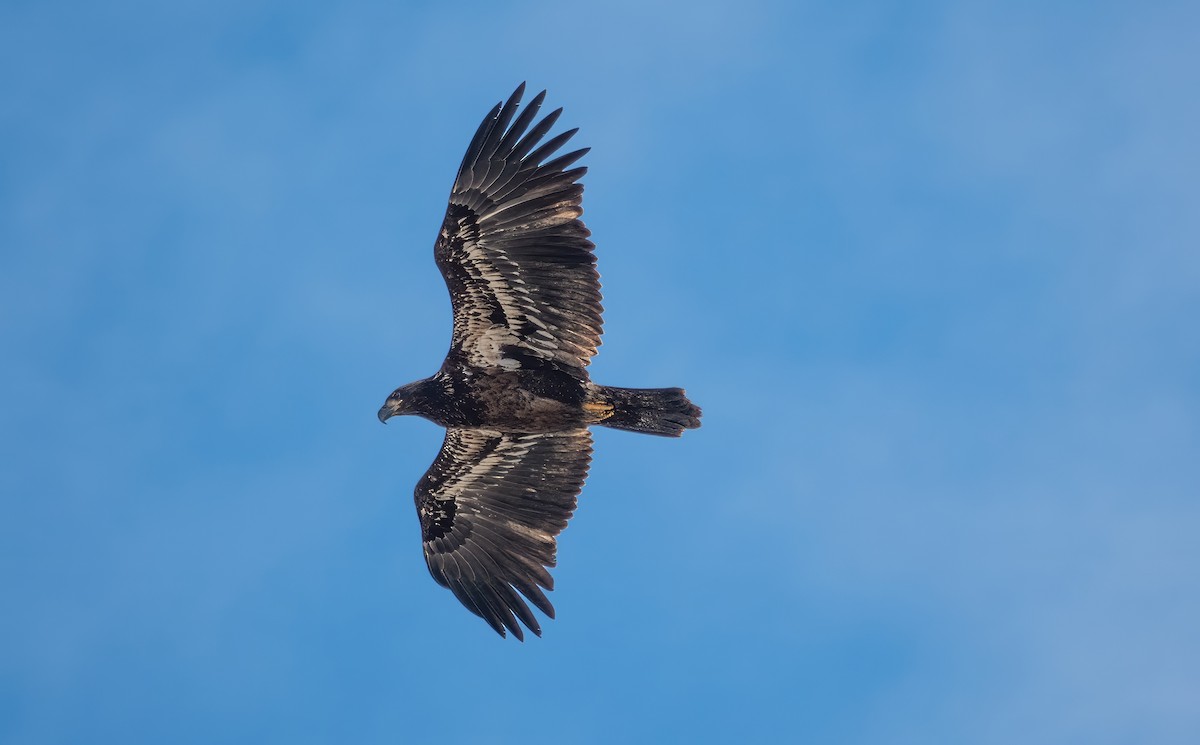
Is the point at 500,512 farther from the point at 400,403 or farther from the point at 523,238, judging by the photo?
the point at 523,238

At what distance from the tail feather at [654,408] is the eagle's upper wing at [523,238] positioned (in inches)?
21.7

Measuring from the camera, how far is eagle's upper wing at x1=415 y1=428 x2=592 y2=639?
619 inches

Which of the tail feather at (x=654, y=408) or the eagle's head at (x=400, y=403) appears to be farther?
the eagle's head at (x=400, y=403)

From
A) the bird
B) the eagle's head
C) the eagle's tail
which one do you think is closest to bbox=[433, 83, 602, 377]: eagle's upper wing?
the bird

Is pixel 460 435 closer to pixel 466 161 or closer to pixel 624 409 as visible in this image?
pixel 624 409

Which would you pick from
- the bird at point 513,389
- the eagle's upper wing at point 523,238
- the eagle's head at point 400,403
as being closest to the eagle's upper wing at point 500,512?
the bird at point 513,389

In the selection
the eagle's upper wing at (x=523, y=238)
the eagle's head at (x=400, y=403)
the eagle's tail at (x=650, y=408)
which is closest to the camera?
the eagle's upper wing at (x=523, y=238)

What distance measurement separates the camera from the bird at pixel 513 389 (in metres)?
14.6

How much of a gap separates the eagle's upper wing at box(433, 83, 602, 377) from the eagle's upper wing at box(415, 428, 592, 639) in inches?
56.7

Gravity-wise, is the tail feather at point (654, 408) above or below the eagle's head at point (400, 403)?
above

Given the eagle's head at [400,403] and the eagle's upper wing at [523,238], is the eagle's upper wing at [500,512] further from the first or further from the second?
the eagle's upper wing at [523,238]

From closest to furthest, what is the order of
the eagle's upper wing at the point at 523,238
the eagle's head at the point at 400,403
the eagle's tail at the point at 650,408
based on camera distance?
1. the eagle's upper wing at the point at 523,238
2. the eagle's tail at the point at 650,408
3. the eagle's head at the point at 400,403

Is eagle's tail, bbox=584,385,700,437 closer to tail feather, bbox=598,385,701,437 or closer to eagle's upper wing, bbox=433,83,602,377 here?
tail feather, bbox=598,385,701,437

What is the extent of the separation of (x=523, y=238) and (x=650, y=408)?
89.0 inches
